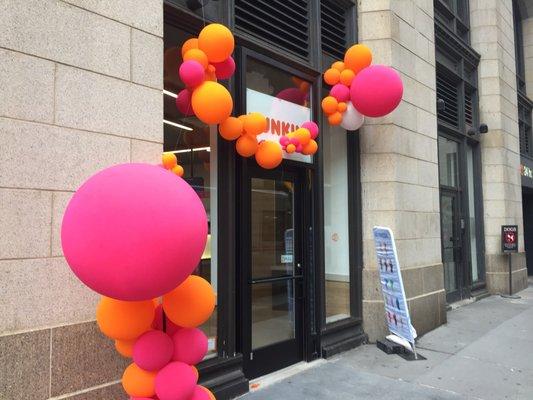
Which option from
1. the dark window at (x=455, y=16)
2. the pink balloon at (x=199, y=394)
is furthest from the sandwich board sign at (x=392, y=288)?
the dark window at (x=455, y=16)

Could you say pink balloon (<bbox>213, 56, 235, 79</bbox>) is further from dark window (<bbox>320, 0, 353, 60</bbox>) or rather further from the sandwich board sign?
the sandwich board sign

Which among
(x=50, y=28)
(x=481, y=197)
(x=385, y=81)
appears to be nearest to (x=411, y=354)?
(x=385, y=81)

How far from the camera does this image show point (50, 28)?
3490 mm

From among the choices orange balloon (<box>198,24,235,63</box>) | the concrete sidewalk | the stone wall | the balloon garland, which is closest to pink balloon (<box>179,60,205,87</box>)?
the balloon garland

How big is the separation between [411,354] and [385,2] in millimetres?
4992

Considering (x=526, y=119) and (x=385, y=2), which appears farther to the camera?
(x=526, y=119)

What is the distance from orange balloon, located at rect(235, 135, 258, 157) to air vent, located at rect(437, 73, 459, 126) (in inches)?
245

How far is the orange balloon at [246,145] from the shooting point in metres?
4.81

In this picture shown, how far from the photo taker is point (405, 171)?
293 inches

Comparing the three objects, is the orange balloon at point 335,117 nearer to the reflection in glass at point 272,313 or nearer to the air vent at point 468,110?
the reflection in glass at point 272,313

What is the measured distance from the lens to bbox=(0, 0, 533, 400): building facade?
333 cm

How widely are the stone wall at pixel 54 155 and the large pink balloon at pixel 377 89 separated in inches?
112

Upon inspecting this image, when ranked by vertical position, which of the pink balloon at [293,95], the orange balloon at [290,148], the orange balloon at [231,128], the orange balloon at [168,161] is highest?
the pink balloon at [293,95]

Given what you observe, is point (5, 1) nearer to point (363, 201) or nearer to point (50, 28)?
point (50, 28)
